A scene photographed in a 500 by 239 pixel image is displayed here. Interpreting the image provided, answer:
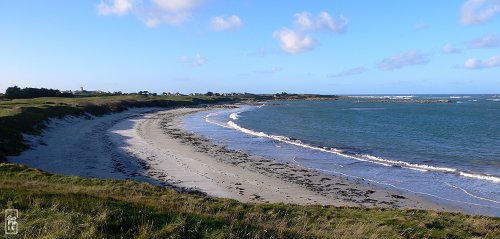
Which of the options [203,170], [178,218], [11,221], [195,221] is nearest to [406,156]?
[203,170]

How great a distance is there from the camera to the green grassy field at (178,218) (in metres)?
8.77

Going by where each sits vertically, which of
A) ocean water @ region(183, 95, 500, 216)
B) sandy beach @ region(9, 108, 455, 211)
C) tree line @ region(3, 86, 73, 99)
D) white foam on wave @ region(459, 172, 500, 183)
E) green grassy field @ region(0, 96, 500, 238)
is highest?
tree line @ region(3, 86, 73, 99)

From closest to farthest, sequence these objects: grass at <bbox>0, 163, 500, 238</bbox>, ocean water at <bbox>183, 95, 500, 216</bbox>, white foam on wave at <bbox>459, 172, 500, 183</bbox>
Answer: grass at <bbox>0, 163, 500, 238</bbox>
ocean water at <bbox>183, 95, 500, 216</bbox>
white foam on wave at <bbox>459, 172, 500, 183</bbox>

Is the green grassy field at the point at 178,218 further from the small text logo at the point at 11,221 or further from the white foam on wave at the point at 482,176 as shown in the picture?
the white foam on wave at the point at 482,176

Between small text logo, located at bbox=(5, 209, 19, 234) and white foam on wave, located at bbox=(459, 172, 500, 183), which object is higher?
small text logo, located at bbox=(5, 209, 19, 234)

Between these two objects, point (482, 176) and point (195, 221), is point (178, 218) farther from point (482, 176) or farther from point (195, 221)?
point (482, 176)

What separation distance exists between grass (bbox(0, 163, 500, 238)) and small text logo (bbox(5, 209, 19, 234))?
13 cm

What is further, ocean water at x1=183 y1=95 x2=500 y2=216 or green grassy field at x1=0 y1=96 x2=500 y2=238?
ocean water at x1=183 y1=95 x2=500 y2=216

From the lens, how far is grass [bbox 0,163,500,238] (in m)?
8.69

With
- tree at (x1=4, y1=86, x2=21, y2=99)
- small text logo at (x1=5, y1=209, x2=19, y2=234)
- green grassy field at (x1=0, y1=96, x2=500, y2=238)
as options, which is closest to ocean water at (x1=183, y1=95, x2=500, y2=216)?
green grassy field at (x1=0, y1=96, x2=500, y2=238)

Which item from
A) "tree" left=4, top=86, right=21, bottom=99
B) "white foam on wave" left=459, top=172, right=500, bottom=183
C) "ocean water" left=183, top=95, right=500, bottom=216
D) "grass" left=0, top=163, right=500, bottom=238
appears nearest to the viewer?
"grass" left=0, top=163, right=500, bottom=238

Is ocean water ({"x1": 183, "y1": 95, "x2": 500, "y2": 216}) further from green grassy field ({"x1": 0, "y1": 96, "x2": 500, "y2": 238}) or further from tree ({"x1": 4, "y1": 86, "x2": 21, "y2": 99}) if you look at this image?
tree ({"x1": 4, "y1": 86, "x2": 21, "y2": 99})

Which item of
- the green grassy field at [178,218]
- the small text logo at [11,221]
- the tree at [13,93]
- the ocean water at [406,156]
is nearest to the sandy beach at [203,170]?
the ocean water at [406,156]

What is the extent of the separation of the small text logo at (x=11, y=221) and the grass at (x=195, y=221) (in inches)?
5.0
